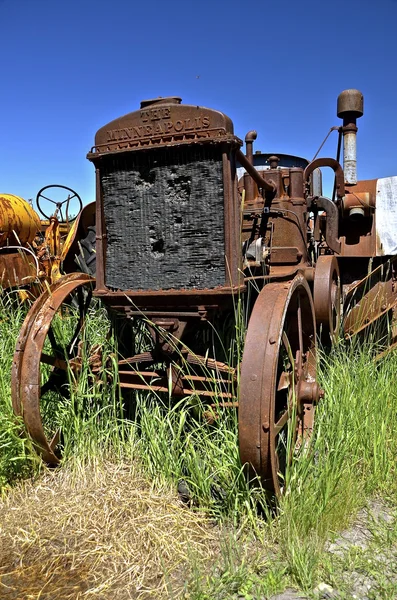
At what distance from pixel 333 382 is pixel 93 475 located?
1484mm

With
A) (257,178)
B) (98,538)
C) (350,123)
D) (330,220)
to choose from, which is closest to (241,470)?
(98,538)

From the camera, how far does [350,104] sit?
17.6 ft

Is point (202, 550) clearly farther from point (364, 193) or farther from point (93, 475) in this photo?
point (364, 193)

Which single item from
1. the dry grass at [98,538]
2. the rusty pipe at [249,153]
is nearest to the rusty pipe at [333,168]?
the rusty pipe at [249,153]

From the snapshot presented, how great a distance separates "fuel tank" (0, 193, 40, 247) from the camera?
6.04 m

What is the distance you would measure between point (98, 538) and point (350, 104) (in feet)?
15.0

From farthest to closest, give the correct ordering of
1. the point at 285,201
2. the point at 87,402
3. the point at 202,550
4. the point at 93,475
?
the point at 285,201, the point at 87,402, the point at 93,475, the point at 202,550

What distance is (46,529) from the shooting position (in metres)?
2.50

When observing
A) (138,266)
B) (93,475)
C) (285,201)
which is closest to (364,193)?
(285,201)

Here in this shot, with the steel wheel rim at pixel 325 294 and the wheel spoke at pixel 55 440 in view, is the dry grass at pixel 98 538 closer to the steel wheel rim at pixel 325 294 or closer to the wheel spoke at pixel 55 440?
the wheel spoke at pixel 55 440

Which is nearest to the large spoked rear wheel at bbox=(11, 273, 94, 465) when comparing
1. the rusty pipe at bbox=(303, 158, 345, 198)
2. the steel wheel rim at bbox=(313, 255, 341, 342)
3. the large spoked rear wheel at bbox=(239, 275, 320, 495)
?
the large spoked rear wheel at bbox=(239, 275, 320, 495)

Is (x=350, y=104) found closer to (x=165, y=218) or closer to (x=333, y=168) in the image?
(x=333, y=168)

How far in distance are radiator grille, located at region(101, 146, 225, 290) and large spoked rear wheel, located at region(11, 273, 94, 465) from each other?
0.35 metres

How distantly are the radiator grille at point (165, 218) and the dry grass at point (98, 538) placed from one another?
105cm
